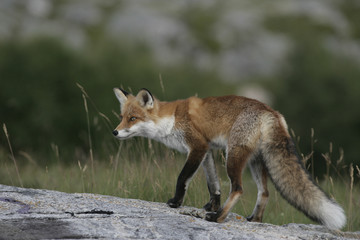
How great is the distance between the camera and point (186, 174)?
6773 mm

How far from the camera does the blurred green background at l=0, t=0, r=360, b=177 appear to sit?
72.4ft

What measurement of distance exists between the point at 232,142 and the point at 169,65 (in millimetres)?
30010

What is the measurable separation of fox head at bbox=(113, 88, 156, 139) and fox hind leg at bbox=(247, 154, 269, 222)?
158 centimetres

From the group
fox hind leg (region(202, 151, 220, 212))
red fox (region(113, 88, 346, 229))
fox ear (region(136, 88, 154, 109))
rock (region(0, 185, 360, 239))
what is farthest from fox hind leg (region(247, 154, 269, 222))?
fox ear (region(136, 88, 154, 109))

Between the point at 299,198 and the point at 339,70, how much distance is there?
26077 mm

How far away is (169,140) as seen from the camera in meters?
7.28

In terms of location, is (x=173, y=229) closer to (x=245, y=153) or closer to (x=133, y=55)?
(x=245, y=153)

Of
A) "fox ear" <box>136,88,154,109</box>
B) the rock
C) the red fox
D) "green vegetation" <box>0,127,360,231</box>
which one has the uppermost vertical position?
"fox ear" <box>136,88,154,109</box>

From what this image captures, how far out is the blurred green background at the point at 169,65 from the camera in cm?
2208

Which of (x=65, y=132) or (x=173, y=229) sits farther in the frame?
(x=65, y=132)

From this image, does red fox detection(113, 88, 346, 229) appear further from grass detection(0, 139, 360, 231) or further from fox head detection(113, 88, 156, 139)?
grass detection(0, 139, 360, 231)

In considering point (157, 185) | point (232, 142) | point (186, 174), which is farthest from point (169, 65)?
point (232, 142)

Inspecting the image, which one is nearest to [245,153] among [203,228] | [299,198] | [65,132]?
[299,198]

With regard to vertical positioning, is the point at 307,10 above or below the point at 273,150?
above
